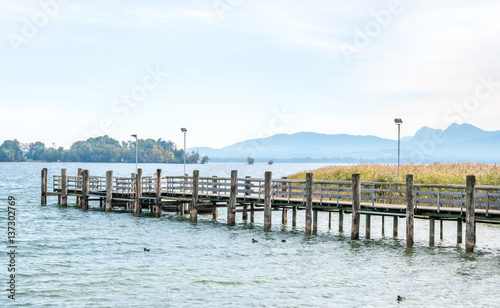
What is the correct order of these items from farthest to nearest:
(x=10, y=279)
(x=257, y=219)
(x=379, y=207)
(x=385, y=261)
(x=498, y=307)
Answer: (x=257, y=219) → (x=379, y=207) → (x=385, y=261) → (x=10, y=279) → (x=498, y=307)

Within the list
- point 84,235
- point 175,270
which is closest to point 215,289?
point 175,270

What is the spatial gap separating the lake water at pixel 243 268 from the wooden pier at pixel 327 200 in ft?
3.88

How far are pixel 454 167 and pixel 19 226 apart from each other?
3091 centimetres

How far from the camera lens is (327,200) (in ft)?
118

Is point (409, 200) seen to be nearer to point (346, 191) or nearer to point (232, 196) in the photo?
point (232, 196)

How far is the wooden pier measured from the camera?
27.8 metres

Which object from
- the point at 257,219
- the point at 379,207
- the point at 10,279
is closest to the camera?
the point at 10,279

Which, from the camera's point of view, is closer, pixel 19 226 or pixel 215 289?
pixel 215 289

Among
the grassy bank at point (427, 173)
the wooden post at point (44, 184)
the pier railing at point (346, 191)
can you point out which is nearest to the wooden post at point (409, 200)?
the pier railing at point (346, 191)

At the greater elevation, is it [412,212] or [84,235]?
[412,212]

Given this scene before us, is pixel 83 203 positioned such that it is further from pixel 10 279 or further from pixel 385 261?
pixel 385 261

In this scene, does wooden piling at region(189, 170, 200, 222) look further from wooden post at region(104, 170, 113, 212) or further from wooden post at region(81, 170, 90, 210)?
wooden post at region(81, 170, 90, 210)

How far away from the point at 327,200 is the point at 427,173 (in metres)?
10.5

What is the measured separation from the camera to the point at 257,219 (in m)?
43.6
